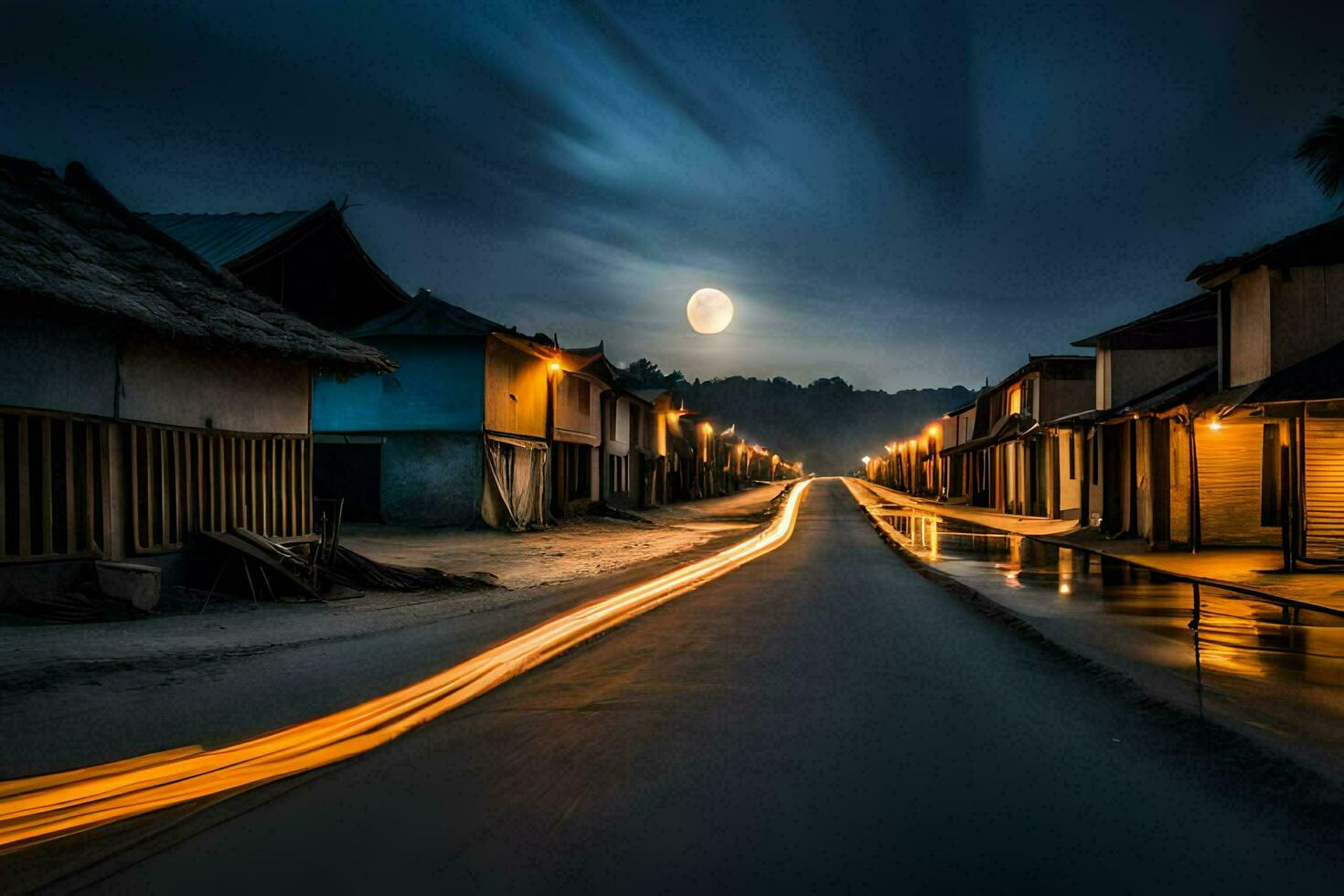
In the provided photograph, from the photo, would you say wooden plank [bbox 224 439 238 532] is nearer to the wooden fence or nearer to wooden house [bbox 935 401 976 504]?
the wooden fence

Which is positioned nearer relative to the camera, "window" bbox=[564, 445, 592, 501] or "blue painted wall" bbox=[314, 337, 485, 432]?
"blue painted wall" bbox=[314, 337, 485, 432]

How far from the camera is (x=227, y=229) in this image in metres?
24.9

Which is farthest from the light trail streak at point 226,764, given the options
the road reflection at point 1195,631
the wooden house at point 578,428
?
the wooden house at point 578,428

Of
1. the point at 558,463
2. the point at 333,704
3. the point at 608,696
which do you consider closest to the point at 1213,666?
the point at 608,696

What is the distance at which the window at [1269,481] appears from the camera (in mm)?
20281

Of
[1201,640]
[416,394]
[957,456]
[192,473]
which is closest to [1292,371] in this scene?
[1201,640]

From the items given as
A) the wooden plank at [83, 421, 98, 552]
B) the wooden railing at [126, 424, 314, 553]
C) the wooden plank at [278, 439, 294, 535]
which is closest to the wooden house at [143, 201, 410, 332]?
the wooden plank at [278, 439, 294, 535]

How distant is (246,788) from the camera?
4656 millimetres

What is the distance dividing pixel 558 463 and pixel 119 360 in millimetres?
24403

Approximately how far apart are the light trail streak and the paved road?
258 mm

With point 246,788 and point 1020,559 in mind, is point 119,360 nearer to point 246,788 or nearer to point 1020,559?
point 246,788

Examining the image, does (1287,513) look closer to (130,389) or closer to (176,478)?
(176,478)

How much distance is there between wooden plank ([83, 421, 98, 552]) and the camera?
36.4ft

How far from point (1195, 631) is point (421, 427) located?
2304 centimetres
